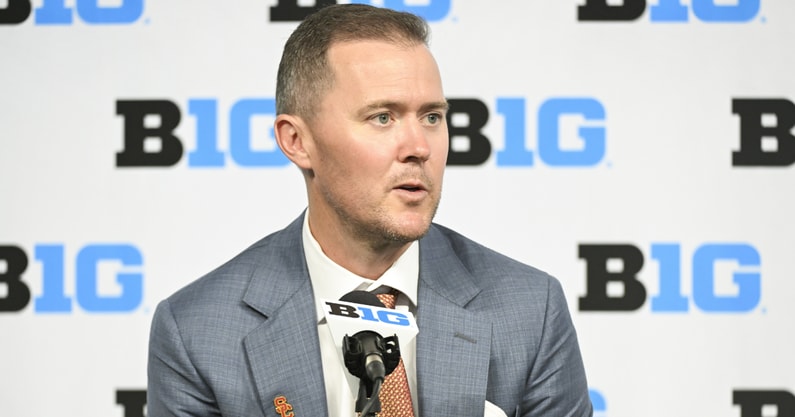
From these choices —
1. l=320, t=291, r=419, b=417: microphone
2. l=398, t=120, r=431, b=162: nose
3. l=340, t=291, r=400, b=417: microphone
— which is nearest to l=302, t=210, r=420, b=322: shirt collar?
l=398, t=120, r=431, b=162: nose

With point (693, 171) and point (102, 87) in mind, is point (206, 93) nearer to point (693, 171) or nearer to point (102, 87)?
point (102, 87)

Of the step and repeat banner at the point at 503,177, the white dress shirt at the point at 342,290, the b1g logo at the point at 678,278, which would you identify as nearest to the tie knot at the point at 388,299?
the white dress shirt at the point at 342,290

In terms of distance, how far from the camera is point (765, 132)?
11.4 feet

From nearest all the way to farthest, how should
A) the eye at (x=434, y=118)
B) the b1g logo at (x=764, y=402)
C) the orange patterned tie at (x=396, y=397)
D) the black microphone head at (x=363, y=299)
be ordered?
the black microphone head at (x=363, y=299) → the orange patterned tie at (x=396, y=397) → the eye at (x=434, y=118) → the b1g logo at (x=764, y=402)

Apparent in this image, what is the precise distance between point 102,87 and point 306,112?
5.37 ft

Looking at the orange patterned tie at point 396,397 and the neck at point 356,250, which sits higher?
the neck at point 356,250

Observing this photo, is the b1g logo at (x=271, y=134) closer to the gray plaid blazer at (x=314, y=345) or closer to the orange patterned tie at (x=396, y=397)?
the gray plaid blazer at (x=314, y=345)

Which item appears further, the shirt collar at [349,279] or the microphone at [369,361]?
the shirt collar at [349,279]

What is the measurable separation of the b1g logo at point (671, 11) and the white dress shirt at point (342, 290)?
63.3 inches

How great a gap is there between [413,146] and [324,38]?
38 centimetres

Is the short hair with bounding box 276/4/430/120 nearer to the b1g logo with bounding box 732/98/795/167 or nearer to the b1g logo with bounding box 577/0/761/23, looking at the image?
the b1g logo with bounding box 577/0/761/23

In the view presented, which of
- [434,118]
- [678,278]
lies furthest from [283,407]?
[678,278]

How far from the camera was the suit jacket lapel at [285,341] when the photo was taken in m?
2.09

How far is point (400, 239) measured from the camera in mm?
2092
